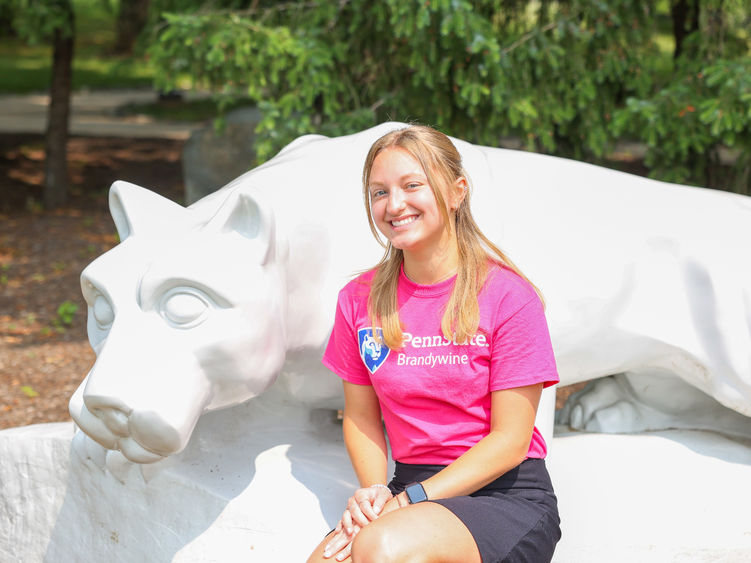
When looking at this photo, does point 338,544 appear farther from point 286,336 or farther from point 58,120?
point 58,120

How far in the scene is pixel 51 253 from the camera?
8180mm

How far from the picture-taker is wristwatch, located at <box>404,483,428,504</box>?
2238 mm

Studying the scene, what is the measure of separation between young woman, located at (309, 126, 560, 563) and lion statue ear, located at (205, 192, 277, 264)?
0.28 m

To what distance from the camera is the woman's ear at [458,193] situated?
241 centimetres

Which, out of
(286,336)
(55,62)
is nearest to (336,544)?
(286,336)

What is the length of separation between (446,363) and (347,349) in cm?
32

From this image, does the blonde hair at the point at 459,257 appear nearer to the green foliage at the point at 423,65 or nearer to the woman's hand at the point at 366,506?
the woman's hand at the point at 366,506

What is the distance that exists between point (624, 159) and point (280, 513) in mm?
8587

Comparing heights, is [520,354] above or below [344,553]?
above

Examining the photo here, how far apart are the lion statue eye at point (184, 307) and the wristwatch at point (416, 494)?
2.36 ft

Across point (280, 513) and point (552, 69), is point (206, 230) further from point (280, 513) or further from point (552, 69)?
point (552, 69)

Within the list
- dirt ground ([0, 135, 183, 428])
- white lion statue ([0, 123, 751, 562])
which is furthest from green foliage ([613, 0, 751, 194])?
dirt ground ([0, 135, 183, 428])

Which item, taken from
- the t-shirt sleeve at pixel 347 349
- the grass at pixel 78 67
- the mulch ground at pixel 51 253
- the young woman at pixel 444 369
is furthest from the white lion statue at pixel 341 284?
the grass at pixel 78 67

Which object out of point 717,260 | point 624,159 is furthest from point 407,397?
point 624,159
